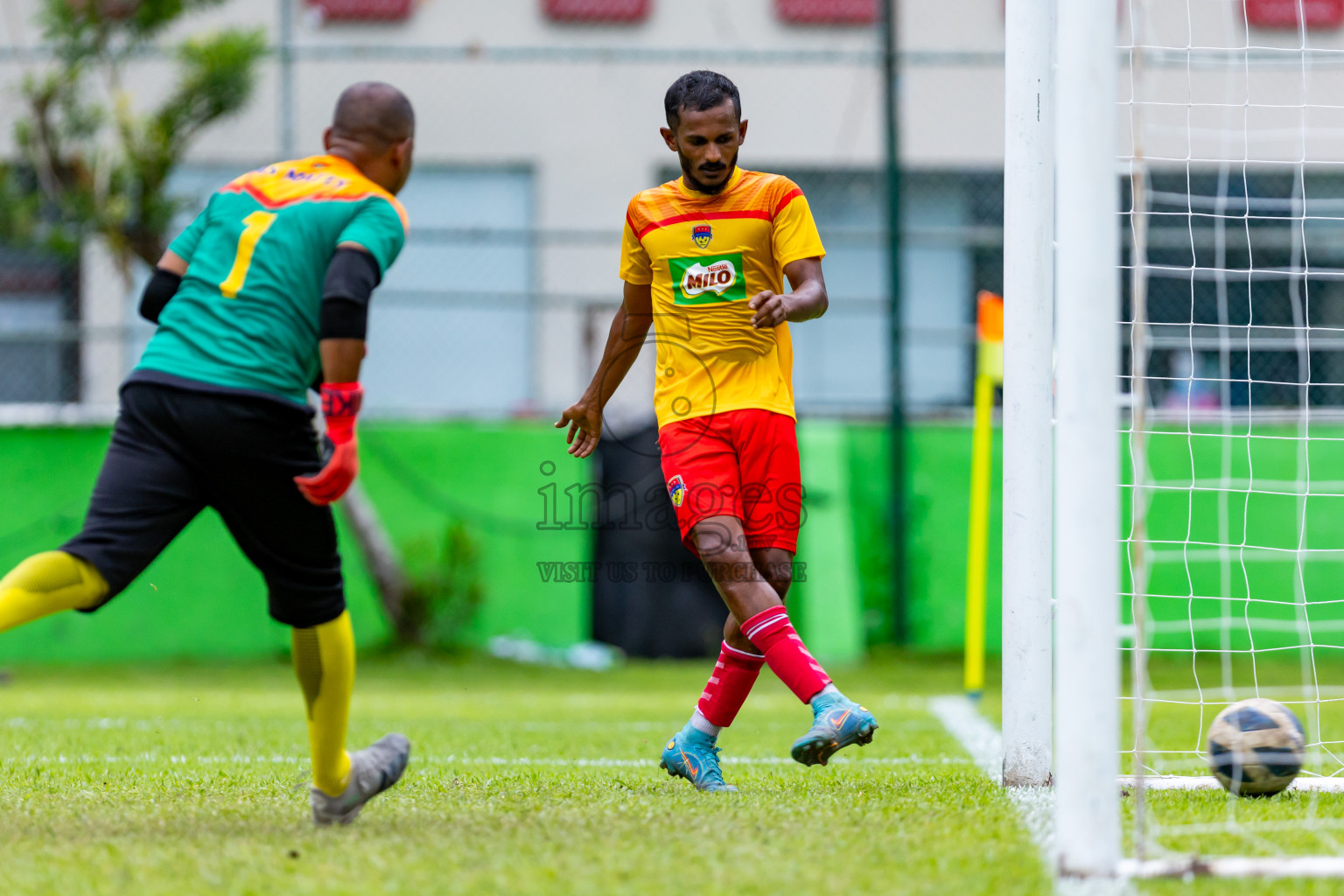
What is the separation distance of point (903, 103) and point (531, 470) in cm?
477

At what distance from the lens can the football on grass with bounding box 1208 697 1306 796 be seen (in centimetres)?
362

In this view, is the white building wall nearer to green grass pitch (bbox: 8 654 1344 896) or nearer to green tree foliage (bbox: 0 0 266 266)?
green tree foliage (bbox: 0 0 266 266)

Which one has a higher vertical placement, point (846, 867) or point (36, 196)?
point (36, 196)

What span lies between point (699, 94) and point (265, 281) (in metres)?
1.34

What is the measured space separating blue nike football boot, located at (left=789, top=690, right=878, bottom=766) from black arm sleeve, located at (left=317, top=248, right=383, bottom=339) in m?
1.48

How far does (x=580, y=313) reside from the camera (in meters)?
11.1

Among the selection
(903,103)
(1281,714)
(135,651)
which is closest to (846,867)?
(1281,714)

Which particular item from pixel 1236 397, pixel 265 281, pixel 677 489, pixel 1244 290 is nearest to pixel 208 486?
pixel 265 281

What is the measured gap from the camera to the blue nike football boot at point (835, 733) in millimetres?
3365

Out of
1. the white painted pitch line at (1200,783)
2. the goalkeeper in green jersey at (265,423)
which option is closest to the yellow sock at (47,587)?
the goalkeeper in green jersey at (265,423)

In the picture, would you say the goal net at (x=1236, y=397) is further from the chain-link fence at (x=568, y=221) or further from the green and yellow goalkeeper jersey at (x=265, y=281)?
the green and yellow goalkeeper jersey at (x=265, y=281)

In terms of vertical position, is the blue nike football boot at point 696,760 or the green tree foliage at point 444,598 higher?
the blue nike football boot at point 696,760

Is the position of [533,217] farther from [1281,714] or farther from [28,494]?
[1281,714]

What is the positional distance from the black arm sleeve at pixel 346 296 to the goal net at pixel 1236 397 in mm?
3027
